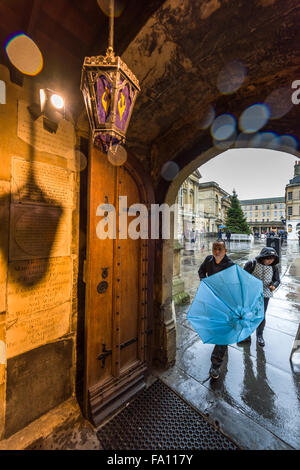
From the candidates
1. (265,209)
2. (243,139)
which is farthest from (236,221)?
(265,209)

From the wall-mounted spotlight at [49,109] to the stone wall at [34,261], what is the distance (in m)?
0.07

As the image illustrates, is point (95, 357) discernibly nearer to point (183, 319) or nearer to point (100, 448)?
point (100, 448)

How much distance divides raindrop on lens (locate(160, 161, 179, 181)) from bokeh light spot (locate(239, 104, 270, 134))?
3.33ft

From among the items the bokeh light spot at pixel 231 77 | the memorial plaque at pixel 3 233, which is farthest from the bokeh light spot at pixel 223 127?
the memorial plaque at pixel 3 233

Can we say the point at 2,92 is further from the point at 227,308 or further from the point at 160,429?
the point at 160,429

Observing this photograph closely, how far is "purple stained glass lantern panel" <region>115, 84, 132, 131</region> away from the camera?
1379mm

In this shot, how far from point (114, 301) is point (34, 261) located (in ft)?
3.69

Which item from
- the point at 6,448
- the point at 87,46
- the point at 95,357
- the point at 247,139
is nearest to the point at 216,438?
the point at 95,357

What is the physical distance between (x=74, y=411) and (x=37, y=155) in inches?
123

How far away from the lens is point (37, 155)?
79.7 inches

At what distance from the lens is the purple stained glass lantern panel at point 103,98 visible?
1.34 metres

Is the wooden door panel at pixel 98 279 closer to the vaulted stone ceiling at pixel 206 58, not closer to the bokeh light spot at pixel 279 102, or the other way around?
the vaulted stone ceiling at pixel 206 58

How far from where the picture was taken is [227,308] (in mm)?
2447
